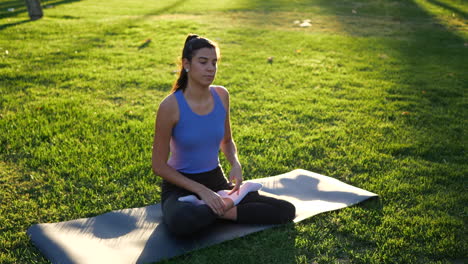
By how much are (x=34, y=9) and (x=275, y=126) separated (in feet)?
29.8

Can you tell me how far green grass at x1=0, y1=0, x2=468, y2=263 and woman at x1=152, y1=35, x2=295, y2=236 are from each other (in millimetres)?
196

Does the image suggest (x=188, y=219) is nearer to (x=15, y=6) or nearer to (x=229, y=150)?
(x=229, y=150)

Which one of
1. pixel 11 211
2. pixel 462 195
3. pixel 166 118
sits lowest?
pixel 462 195

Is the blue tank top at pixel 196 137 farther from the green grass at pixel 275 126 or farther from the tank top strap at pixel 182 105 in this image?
the green grass at pixel 275 126

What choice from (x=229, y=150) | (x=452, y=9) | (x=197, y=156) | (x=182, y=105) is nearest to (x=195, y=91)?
(x=182, y=105)

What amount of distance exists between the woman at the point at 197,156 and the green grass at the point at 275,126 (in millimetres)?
196

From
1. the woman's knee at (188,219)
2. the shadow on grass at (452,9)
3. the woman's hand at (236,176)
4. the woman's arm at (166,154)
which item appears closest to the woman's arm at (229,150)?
the woman's hand at (236,176)

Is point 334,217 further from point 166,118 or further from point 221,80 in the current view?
point 221,80

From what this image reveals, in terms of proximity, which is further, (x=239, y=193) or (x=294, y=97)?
(x=294, y=97)

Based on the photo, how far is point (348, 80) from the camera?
21.8 ft

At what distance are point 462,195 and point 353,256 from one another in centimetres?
133

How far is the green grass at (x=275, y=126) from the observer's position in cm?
295

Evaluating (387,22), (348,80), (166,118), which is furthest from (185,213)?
(387,22)

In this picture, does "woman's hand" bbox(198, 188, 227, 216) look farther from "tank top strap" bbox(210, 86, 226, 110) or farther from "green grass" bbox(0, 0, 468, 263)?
"tank top strap" bbox(210, 86, 226, 110)
